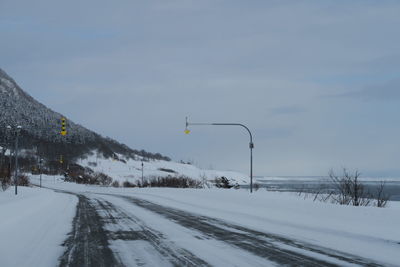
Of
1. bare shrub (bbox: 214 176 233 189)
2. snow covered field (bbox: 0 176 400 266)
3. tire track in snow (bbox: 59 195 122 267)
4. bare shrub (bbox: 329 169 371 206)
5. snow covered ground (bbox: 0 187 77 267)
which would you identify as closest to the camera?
tire track in snow (bbox: 59 195 122 267)

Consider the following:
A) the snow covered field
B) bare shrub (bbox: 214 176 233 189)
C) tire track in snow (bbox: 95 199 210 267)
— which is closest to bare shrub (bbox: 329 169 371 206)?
the snow covered field

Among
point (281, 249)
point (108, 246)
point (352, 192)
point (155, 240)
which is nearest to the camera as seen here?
point (281, 249)

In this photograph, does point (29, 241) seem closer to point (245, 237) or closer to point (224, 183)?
point (245, 237)

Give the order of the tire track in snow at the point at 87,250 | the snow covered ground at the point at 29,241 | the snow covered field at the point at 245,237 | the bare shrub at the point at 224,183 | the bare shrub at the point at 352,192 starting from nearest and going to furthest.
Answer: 1. the tire track in snow at the point at 87,250
2. the snow covered ground at the point at 29,241
3. the snow covered field at the point at 245,237
4. the bare shrub at the point at 352,192
5. the bare shrub at the point at 224,183

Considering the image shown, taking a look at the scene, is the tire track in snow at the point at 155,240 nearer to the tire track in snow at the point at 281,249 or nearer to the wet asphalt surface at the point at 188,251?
the wet asphalt surface at the point at 188,251

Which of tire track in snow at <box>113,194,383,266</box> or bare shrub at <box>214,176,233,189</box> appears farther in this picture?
bare shrub at <box>214,176,233,189</box>

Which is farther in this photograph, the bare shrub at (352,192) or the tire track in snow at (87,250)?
the bare shrub at (352,192)

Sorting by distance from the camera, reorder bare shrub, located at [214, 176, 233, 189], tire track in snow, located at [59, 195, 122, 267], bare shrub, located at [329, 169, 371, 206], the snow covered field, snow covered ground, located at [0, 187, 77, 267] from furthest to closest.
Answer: bare shrub, located at [214, 176, 233, 189] < bare shrub, located at [329, 169, 371, 206] < the snow covered field < snow covered ground, located at [0, 187, 77, 267] < tire track in snow, located at [59, 195, 122, 267]

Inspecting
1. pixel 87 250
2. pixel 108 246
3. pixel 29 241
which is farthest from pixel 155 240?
pixel 29 241

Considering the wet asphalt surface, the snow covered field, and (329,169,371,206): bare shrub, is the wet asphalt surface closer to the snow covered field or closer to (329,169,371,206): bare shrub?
the snow covered field

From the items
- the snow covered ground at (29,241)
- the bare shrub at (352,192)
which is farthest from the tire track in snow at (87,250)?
the bare shrub at (352,192)

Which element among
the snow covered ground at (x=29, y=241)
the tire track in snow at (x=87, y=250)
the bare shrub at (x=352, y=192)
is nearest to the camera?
the tire track in snow at (x=87, y=250)

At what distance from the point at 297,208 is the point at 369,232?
18.7ft

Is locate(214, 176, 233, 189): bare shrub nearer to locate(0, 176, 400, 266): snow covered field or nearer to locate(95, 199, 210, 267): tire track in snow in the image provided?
locate(0, 176, 400, 266): snow covered field
